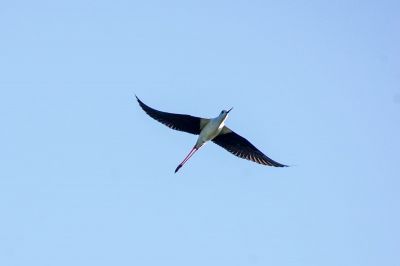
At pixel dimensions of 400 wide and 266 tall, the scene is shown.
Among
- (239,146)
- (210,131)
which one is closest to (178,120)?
(210,131)

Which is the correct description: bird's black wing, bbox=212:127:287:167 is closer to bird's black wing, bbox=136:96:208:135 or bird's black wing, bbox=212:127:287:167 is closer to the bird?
the bird

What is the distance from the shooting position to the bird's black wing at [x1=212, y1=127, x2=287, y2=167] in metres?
27.3

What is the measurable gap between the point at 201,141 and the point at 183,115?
0.91m

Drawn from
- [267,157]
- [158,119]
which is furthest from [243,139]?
[158,119]

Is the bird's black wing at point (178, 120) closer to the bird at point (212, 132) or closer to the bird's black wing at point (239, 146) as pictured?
the bird at point (212, 132)

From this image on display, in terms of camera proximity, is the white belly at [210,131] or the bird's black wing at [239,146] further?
the bird's black wing at [239,146]

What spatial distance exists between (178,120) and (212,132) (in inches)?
43.7

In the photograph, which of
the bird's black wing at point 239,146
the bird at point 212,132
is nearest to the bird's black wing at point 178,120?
the bird at point 212,132

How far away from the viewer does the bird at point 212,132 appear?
→ 2705cm

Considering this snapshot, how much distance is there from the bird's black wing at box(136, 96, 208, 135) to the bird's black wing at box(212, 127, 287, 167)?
2.14 feet

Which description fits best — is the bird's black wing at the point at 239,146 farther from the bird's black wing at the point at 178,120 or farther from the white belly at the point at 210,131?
the bird's black wing at the point at 178,120

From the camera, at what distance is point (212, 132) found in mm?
27016

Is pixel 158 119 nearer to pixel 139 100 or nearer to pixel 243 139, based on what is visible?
pixel 139 100

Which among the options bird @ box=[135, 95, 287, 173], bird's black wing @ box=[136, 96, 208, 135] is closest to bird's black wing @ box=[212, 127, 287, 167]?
bird @ box=[135, 95, 287, 173]
